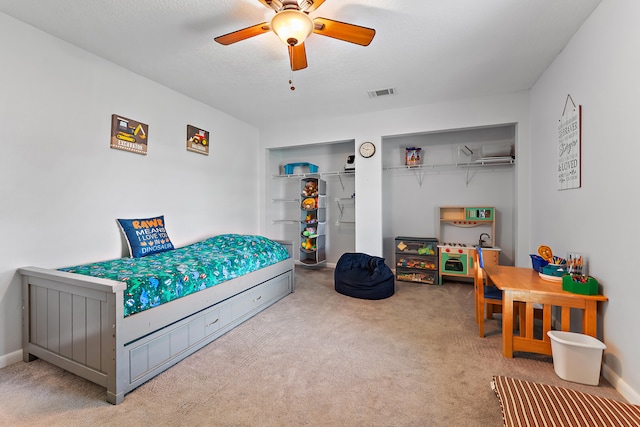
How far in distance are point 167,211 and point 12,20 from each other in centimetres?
195

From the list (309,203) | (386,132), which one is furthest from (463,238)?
(309,203)

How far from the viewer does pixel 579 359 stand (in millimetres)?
1737

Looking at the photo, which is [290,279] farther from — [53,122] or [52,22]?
[52,22]

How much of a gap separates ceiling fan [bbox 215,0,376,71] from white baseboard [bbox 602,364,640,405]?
261 cm

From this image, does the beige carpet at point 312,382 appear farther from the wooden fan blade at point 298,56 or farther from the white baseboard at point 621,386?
the wooden fan blade at point 298,56

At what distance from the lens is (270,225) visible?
5.10 m

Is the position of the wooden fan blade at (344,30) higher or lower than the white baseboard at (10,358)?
higher

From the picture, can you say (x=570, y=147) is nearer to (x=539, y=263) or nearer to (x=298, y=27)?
(x=539, y=263)

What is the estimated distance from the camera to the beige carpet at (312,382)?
1.47m

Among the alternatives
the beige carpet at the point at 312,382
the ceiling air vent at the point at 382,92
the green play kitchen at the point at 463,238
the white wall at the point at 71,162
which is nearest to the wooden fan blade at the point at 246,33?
the white wall at the point at 71,162

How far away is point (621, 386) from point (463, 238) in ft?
8.83

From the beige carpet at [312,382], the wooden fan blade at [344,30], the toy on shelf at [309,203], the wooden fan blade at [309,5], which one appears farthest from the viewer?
the toy on shelf at [309,203]

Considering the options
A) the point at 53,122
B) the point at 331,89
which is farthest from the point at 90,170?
the point at 331,89

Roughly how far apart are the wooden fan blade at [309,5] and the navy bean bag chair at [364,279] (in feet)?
8.97
